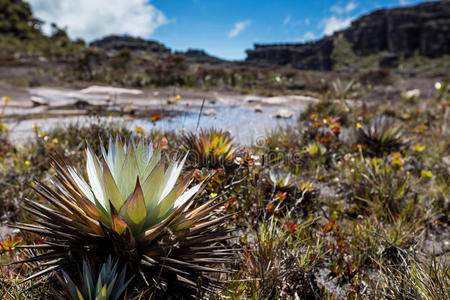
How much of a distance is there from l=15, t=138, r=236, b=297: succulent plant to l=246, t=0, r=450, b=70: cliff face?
76126mm

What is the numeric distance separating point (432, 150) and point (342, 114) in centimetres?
248

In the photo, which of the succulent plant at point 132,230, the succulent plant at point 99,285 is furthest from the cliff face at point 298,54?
the succulent plant at point 99,285

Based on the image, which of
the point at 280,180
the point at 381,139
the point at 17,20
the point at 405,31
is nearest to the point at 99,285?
the point at 280,180

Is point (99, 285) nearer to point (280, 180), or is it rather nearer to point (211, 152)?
point (211, 152)

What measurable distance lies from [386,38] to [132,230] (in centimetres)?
10752

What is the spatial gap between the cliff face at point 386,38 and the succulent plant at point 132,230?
76126 millimetres

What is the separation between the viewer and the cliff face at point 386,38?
6894cm

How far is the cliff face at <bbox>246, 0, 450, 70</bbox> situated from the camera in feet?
226

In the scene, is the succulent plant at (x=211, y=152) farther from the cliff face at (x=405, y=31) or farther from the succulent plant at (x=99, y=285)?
the cliff face at (x=405, y=31)

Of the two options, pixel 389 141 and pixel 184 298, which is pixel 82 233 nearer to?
pixel 184 298

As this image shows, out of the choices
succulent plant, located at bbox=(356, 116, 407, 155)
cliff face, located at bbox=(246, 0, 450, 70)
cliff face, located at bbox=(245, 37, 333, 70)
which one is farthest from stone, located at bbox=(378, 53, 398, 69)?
succulent plant, located at bbox=(356, 116, 407, 155)

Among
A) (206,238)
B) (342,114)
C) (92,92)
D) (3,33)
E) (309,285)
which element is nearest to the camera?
(206,238)

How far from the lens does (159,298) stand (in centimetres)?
126

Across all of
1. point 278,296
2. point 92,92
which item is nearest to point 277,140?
point 278,296
